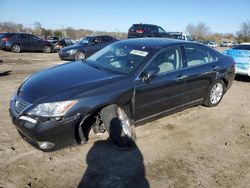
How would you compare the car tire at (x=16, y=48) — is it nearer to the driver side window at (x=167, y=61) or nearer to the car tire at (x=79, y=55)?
the car tire at (x=79, y=55)

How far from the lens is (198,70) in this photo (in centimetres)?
545

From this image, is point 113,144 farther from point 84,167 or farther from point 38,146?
point 38,146

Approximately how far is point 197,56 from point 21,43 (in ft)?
55.6

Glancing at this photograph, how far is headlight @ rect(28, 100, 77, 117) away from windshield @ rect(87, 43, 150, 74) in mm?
1269

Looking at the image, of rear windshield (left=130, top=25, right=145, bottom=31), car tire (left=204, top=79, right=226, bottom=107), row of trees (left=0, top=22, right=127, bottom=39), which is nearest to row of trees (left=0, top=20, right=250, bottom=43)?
row of trees (left=0, top=22, right=127, bottom=39)

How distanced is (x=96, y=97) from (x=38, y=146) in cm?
103

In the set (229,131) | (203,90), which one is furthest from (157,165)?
(203,90)

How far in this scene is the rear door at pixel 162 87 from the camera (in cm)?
446

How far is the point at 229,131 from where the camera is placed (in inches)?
202

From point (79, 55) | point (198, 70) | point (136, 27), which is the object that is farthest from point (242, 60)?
point (136, 27)

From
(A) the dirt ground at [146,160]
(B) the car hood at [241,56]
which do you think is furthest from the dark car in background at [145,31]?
(A) the dirt ground at [146,160]

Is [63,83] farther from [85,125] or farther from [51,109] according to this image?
[85,125]

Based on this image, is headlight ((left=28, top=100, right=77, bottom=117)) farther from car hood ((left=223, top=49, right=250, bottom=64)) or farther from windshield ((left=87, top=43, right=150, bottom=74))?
car hood ((left=223, top=49, right=250, bottom=64))

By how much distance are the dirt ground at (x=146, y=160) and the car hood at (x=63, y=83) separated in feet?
2.76
